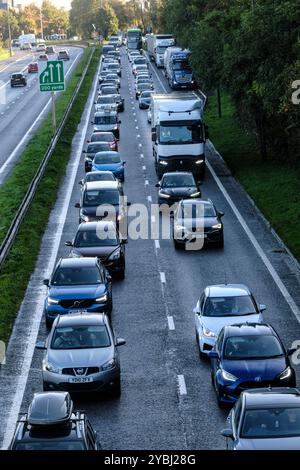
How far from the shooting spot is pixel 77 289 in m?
28.5

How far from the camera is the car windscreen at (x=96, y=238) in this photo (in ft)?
111

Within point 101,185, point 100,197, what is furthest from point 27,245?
point 101,185

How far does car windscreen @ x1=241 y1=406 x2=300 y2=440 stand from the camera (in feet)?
56.1

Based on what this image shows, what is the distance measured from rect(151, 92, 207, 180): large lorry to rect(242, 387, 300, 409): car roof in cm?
3357

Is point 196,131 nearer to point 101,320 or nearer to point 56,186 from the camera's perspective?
point 56,186

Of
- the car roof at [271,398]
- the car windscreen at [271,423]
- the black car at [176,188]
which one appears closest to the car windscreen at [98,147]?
the black car at [176,188]

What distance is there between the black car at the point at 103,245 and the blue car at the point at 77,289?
3456mm

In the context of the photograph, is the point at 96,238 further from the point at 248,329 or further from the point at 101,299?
the point at 248,329

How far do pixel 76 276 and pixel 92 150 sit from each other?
93.2ft

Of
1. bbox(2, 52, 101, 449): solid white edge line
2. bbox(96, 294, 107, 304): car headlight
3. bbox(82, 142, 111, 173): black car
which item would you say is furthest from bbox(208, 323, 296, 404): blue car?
bbox(82, 142, 111, 173): black car

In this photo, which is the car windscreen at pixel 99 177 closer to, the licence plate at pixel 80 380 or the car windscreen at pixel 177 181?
the car windscreen at pixel 177 181

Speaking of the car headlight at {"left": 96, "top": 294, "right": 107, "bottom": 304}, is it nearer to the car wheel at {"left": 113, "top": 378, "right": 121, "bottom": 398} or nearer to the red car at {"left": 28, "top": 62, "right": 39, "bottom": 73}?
the car wheel at {"left": 113, "top": 378, "right": 121, "bottom": 398}
